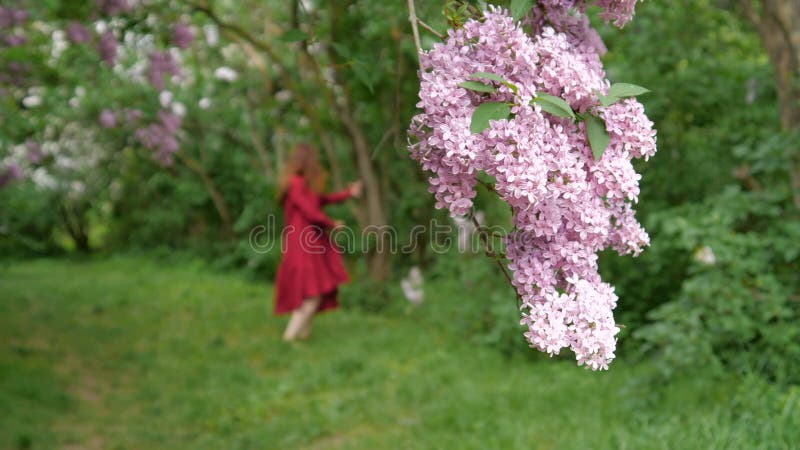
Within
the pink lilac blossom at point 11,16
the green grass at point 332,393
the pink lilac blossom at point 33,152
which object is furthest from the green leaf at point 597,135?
the pink lilac blossom at point 33,152

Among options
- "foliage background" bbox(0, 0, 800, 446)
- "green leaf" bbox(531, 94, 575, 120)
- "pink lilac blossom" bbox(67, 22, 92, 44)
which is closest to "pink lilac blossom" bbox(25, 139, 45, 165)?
"foliage background" bbox(0, 0, 800, 446)

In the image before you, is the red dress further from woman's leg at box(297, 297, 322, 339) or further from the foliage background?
the foliage background

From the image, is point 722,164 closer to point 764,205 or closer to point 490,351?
point 764,205

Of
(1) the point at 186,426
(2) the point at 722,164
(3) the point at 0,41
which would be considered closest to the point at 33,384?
(1) the point at 186,426

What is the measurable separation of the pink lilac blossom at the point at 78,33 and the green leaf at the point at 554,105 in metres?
5.83

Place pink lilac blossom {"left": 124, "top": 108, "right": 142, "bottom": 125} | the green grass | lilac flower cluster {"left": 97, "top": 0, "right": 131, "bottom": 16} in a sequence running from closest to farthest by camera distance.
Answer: the green grass
lilac flower cluster {"left": 97, "top": 0, "right": 131, "bottom": 16}
pink lilac blossom {"left": 124, "top": 108, "right": 142, "bottom": 125}

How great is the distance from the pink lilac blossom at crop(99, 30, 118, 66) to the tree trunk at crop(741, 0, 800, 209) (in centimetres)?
522

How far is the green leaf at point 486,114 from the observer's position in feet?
5.53

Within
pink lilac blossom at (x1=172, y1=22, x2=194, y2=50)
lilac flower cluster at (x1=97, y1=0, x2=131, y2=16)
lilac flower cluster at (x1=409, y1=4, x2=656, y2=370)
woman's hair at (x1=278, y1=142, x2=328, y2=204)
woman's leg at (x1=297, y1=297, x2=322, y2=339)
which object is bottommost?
woman's leg at (x1=297, y1=297, x2=322, y2=339)

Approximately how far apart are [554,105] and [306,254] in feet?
19.5

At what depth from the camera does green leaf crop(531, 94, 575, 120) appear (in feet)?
5.58

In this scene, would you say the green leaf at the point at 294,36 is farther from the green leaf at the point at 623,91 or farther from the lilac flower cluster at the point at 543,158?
the green leaf at the point at 623,91

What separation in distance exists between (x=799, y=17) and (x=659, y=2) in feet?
5.78

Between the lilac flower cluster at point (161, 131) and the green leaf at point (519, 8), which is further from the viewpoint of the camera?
the lilac flower cluster at point (161, 131)
